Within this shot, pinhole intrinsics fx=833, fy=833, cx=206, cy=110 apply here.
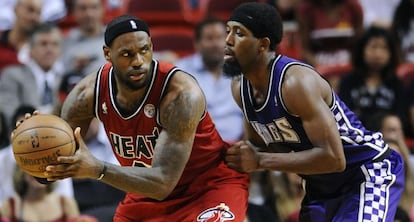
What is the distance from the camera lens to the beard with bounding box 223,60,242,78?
4.93 m

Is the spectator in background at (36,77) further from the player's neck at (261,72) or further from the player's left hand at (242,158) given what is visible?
the player's neck at (261,72)

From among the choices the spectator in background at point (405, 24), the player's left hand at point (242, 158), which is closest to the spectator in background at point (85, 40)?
the spectator in background at point (405, 24)

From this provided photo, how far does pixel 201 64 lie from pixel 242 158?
361 cm

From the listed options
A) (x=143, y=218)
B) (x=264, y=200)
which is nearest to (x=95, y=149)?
(x=264, y=200)

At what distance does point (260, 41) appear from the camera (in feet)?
16.0

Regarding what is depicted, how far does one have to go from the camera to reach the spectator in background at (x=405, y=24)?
9320 mm

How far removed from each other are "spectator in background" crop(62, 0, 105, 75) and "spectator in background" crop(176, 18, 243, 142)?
954mm

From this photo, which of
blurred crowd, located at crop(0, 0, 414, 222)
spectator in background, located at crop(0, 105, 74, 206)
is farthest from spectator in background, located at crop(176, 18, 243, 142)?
spectator in background, located at crop(0, 105, 74, 206)

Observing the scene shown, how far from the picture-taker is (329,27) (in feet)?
31.0

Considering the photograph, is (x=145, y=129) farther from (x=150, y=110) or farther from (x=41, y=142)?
(x=41, y=142)

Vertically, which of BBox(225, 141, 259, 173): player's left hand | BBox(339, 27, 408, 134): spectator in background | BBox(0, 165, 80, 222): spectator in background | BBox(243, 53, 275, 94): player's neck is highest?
BBox(243, 53, 275, 94): player's neck

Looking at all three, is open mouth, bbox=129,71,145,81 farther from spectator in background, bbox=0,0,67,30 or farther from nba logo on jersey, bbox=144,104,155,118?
spectator in background, bbox=0,0,67,30

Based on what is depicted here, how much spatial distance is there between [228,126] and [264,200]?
3.56ft

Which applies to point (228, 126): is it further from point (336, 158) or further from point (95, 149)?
point (336, 158)
